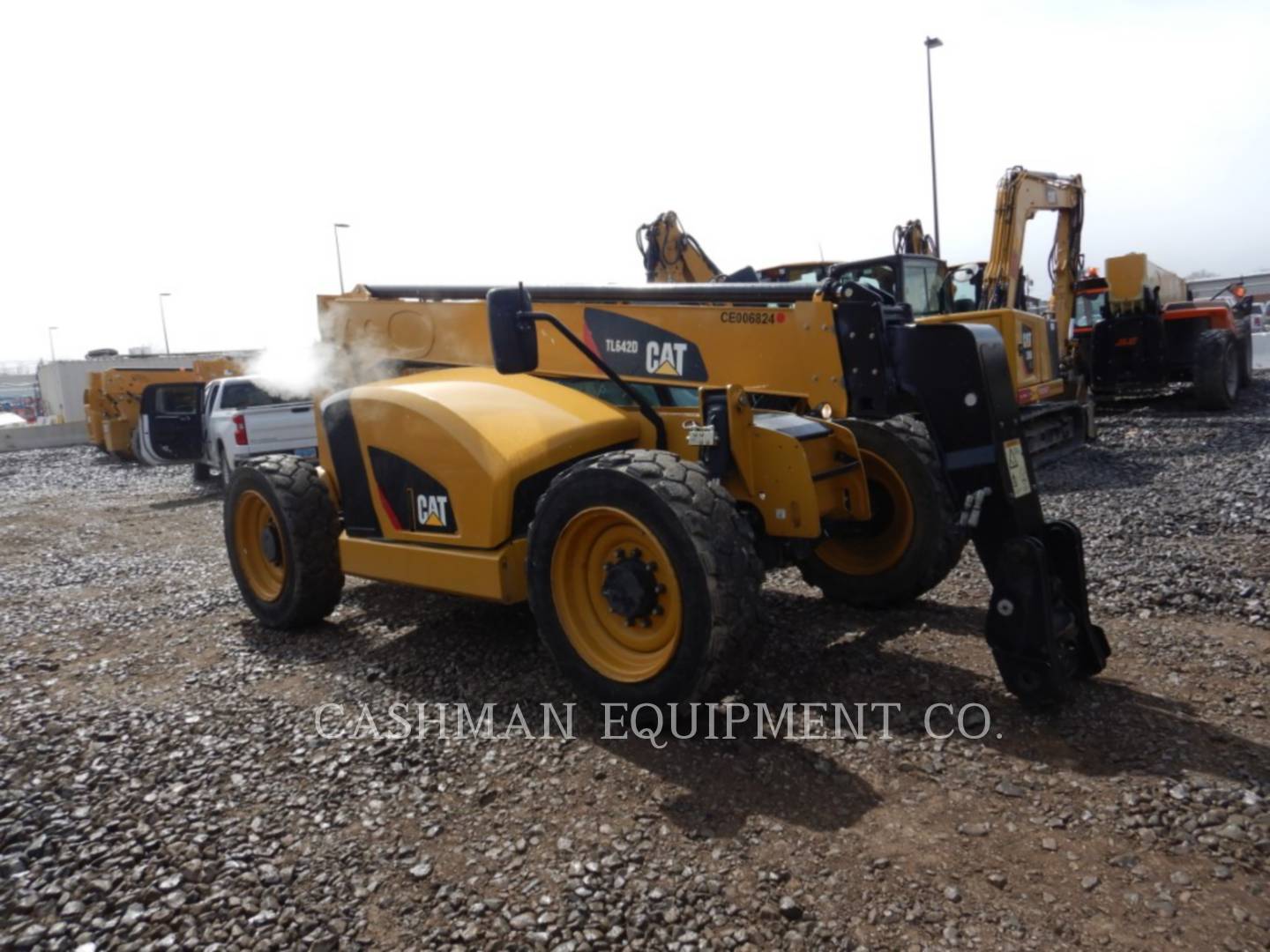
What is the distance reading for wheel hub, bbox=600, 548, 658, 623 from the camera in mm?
4043

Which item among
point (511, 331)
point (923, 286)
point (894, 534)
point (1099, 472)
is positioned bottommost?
point (1099, 472)

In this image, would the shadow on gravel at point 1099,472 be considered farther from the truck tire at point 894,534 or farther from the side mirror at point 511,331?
the side mirror at point 511,331

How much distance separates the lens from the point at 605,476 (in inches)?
157

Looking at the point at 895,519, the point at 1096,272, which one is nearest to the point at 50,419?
the point at 1096,272

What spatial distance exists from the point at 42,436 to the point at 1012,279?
98.3 ft

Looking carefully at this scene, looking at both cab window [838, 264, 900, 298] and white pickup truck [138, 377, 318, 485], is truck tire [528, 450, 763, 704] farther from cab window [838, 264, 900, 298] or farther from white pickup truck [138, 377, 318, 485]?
cab window [838, 264, 900, 298]

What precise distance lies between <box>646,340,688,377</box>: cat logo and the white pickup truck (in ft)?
21.2

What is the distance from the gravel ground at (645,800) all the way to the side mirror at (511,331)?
5.17 feet

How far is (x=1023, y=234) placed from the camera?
12836 millimetres

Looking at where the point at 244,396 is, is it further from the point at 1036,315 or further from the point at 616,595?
the point at 616,595

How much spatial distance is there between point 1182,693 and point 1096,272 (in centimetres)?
1432

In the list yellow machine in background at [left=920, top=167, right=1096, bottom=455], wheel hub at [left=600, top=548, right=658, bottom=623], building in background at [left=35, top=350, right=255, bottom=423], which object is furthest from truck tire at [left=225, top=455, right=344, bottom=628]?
building in background at [left=35, top=350, right=255, bottom=423]

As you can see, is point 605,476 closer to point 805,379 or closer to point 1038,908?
point 805,379

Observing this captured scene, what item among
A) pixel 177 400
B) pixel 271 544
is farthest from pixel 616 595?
pixel 177 400
